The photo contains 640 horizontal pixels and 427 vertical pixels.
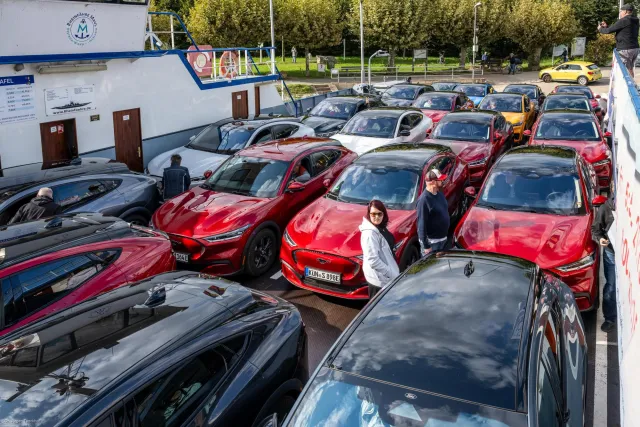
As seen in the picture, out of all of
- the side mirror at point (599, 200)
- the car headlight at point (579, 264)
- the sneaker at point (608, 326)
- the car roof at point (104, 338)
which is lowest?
the sneaker at point (608, 326)

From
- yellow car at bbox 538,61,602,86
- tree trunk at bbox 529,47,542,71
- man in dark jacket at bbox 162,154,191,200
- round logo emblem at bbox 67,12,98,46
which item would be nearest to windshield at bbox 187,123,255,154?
man in dark jacket at bbox 162,154,191,200

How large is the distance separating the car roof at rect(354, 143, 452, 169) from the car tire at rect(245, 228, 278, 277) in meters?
1.81

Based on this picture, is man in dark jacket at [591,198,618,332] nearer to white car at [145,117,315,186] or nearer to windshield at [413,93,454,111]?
white car at [145,117,315,186]

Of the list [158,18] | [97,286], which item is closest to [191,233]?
[97,286]

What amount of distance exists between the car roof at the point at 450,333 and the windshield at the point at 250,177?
15.2ft

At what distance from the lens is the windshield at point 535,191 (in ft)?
25.6

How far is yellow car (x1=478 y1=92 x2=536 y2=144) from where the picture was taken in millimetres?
17875

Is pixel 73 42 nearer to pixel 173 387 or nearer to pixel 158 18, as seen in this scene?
pixel 173 387

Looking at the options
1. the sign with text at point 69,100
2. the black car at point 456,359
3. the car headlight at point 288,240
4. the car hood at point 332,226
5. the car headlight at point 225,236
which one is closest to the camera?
the black car at point 456,359

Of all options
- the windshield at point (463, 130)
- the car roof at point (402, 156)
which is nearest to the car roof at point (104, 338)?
the car roof at point (402, 156)

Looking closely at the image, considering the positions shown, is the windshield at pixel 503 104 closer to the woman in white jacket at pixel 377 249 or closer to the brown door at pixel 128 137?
the brown door at pixel 128 137

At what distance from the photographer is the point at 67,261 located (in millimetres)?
5680

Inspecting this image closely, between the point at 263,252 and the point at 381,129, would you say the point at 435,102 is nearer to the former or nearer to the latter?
the point at 381,129

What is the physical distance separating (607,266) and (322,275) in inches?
127
